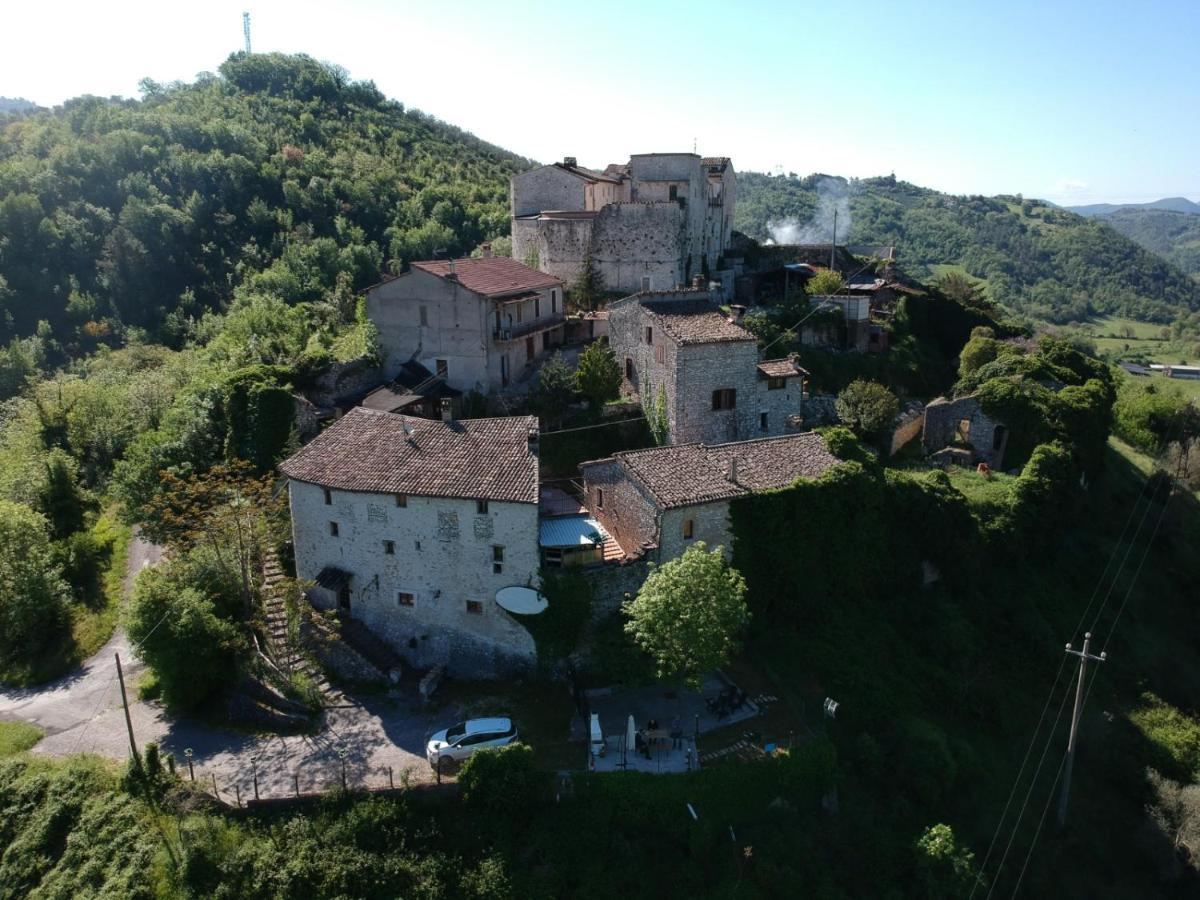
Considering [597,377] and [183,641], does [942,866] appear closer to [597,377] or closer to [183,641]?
[597,377]

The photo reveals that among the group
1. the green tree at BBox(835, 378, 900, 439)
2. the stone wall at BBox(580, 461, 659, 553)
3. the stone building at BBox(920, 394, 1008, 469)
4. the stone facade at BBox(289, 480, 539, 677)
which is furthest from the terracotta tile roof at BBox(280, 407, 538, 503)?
the stone building at BBox(920, 394, 1008, 469)

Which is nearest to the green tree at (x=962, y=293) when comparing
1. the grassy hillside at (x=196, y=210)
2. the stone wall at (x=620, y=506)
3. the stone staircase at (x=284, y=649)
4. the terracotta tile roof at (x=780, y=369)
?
the terracotta tile roof at (x=780, y=369)

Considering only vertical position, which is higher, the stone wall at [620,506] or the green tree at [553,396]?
the green tree at [553,396]

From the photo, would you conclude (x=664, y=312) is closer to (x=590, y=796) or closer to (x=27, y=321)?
(x=590, y=796)

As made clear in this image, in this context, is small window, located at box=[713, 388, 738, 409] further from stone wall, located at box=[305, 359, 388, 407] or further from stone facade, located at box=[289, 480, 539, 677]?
stone wall, located at box=[305, 359, 388, 407]

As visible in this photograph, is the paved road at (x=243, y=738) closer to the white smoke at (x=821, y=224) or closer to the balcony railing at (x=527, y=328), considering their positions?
the balcony railing at (x=527, y=328)

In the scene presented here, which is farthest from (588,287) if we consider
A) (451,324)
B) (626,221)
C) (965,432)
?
(965,432)

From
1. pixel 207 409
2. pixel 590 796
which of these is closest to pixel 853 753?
pixel 590 796
